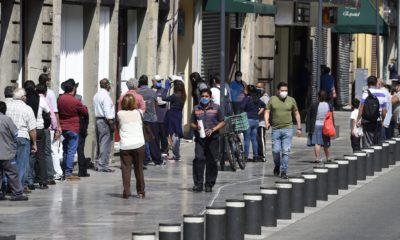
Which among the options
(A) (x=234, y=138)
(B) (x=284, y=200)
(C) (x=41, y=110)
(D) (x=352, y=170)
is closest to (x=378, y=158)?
(A) (x=234, y=138)

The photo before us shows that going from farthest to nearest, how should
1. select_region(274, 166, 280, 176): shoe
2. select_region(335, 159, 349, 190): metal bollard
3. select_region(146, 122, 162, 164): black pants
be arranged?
select_region(146, 122, 162, 164): black pants → select_region(274, 166, 280, 176): shoe → select_region(335, 159, 349, 190): metal bollard

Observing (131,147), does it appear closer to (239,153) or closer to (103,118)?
(103,118)

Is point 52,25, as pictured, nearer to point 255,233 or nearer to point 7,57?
point 7,57

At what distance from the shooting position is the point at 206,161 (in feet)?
73.8

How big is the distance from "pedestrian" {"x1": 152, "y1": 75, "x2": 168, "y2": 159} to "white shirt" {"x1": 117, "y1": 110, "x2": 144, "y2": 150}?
22.9ft

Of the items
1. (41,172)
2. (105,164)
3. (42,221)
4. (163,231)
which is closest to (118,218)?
(42,221)

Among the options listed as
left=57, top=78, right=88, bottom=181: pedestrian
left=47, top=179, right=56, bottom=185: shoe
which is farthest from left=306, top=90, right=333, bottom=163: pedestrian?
left=47, top=179, right=56, bottom=185: shoe

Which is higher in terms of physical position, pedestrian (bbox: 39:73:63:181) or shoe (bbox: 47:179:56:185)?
pedestrian (bbox: 39:73:63:181)

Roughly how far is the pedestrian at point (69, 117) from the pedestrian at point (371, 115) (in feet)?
24.2

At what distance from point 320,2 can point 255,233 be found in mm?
19035

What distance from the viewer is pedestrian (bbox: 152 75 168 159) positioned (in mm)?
28609

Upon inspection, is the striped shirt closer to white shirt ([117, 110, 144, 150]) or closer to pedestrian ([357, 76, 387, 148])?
white shirt ([117, 110, 144, 150])

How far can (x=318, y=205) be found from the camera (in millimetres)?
20812

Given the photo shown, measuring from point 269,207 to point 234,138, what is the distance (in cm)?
987
